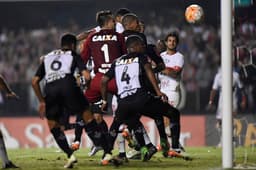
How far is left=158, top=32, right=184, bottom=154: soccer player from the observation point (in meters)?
16.6

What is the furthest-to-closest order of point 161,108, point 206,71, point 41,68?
point 206,71
point 161,108
point 41,68

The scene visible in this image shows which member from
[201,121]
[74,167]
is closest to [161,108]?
[74,167]

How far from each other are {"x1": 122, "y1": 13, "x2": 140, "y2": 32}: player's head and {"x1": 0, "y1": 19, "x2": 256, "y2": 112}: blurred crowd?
→ 11414mm

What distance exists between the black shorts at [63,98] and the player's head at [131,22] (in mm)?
2097

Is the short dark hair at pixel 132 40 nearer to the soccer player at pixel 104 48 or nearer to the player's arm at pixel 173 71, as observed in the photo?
the soccer player at pixel 104 48

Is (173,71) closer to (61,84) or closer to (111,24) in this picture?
(111,24)

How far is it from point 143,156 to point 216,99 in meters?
11.5

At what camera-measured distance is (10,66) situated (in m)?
27.7

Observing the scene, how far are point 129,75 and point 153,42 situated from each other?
13.4 metres

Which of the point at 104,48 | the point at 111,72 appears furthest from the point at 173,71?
the point at 111,72

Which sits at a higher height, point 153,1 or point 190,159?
point 153,1

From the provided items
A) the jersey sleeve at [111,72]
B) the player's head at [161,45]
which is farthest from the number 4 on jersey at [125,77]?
the player's head at [161,45]

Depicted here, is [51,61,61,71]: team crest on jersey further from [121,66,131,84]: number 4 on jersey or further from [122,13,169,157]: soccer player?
[122,13,169,157]: soccer player

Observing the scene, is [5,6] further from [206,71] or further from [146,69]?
[146,69]
